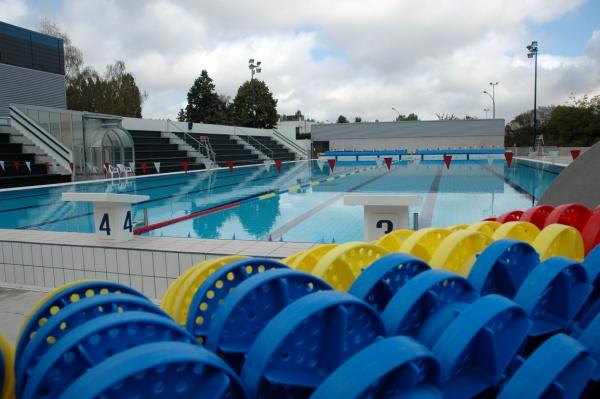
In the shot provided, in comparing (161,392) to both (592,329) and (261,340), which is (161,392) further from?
(592,329)

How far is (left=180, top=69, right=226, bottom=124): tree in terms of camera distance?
4456 centimetres

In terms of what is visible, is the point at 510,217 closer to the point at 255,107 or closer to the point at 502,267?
the point at 502,267

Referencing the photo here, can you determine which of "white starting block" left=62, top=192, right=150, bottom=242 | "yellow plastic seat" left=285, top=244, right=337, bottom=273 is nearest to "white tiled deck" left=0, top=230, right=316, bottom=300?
"white starting block" left=62, top=192, right=150, bottom=242

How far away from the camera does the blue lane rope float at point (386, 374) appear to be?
3.37ft

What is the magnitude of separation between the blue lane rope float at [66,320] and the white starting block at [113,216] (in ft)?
9.81

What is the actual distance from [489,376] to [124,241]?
3.73 metres

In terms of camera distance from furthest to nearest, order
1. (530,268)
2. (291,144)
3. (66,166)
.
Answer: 1. (291,144)
2. (66,166)
3. (530,268)

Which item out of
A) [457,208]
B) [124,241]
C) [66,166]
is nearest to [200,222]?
[124,241]

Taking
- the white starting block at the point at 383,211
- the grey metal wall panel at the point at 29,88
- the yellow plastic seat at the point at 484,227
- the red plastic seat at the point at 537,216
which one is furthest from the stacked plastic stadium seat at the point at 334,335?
the grey metal wall panel at the point at 29,88

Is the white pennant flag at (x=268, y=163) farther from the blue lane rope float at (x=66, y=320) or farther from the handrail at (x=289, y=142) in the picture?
the blue lane rope float at (x=66, y=320)

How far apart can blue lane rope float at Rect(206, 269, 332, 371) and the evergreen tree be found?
44099mm

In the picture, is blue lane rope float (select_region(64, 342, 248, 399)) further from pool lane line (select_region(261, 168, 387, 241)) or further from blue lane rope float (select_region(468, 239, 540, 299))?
pool lane line (select_region(261, 168, 387, 241))

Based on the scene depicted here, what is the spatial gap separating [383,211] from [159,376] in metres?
3.06

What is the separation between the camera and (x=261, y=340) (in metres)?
1.23
